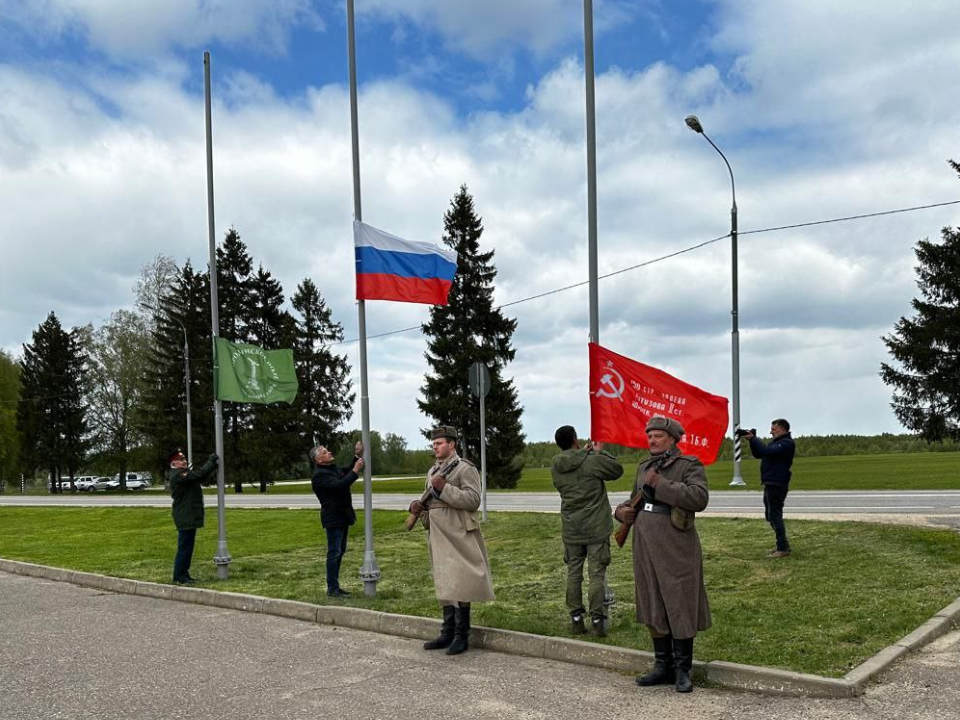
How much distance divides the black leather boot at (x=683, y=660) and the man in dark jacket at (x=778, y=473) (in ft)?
17.5

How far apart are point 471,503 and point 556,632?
4.56 feet

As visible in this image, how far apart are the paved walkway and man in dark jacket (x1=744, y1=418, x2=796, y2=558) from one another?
399cm

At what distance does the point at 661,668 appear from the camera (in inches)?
257

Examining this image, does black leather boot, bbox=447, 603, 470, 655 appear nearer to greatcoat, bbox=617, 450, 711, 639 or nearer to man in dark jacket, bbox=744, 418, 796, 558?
greatcoat, bbox=617, 450, 711, 639

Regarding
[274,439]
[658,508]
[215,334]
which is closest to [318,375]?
[274,439]

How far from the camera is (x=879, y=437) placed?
218 ft

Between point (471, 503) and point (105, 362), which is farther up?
point (105, 362)

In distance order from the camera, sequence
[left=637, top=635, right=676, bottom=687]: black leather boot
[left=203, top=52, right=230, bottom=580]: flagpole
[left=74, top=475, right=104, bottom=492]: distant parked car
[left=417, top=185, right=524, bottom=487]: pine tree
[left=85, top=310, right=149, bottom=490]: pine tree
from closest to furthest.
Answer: [left=637, top=635, right=676, bottom=687]: black leather boot, [left=203, top=52, right=230, bottom=580]: flagpole, [left=417, top=185, right=524, bottom=487]: pine tree, [left=85, top=310, right=149, bottom=490]: pine tree, [left=74, top=475, right=104, bottom=492]: distant parked car

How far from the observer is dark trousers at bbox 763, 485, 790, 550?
11609 millimetres

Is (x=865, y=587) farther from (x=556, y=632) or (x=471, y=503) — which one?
(x=471, y=503)

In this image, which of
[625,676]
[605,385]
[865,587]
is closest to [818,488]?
[865,587]

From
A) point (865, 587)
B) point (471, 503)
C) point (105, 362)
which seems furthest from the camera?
point (105, 362)

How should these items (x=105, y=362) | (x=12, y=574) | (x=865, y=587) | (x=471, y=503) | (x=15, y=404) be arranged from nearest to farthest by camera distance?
(x=471, y=503) < (x=865, y=587) < (x=12, y=574) < (x=105, y=362) < (x=15, y=404)

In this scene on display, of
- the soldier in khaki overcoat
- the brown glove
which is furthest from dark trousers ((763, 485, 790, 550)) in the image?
the brown glove
